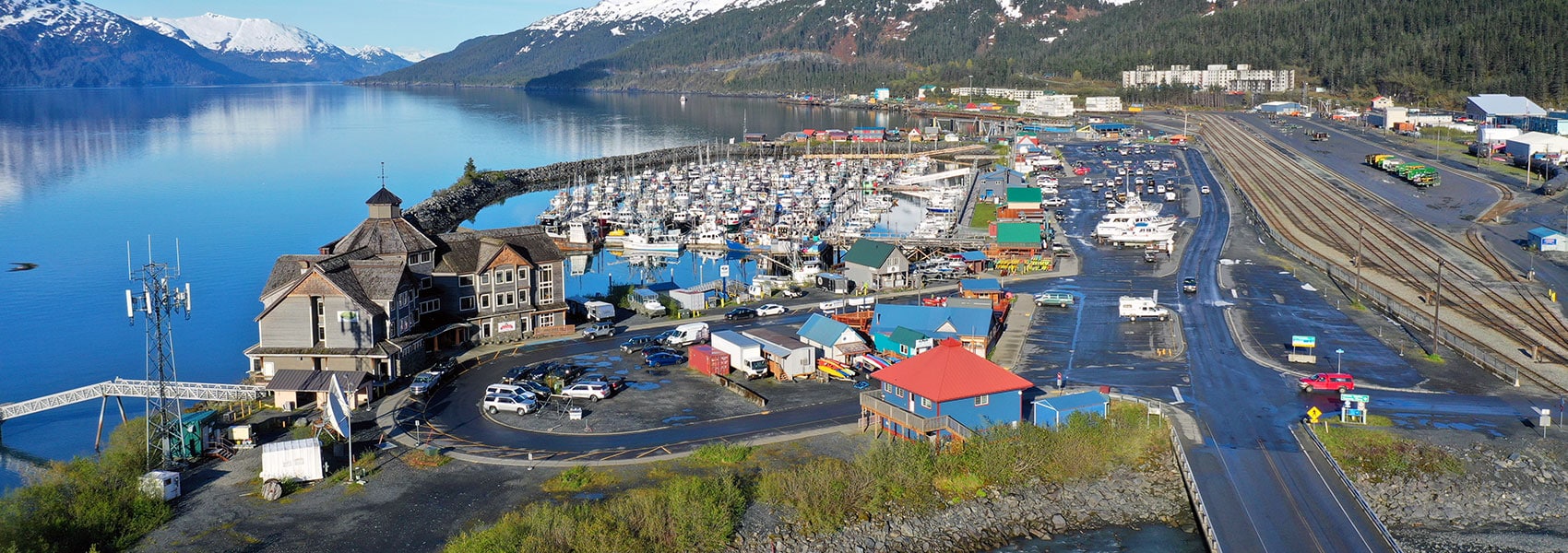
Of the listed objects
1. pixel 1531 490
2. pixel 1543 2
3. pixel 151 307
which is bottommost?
pixel 1531 490

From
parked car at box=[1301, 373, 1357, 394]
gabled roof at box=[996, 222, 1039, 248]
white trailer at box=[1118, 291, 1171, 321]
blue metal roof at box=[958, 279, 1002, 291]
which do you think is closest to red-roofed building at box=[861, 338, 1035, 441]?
parked car at box=[1301, 373, 1357, 394]

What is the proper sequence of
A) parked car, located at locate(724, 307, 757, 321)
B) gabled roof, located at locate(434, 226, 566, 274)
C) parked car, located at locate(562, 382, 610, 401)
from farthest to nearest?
parked car, located at locate(724, 307, 757, 321)
gabled roof, located at locate(434, 226, 566, 274)
parked car, located at locate(562, 382, 610, 401)

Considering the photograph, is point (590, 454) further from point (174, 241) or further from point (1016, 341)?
point (174, 241)

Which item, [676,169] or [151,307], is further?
[676,169]

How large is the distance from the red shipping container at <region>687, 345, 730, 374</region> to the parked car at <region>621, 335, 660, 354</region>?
2638 mm

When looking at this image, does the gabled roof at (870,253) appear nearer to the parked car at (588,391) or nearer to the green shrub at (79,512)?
the parked car at (588,391)

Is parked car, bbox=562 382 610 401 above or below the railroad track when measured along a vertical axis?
below

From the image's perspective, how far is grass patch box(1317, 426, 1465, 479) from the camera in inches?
970

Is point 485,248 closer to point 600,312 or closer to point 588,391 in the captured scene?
point 600,312

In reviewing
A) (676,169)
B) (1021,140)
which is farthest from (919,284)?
(1021,140)

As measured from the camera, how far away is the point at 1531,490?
2412 cm

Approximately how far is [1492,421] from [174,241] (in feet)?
200

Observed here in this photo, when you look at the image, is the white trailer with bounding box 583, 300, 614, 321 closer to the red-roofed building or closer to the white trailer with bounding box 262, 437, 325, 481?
the red-roofed building

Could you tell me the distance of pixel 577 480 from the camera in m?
23.2
